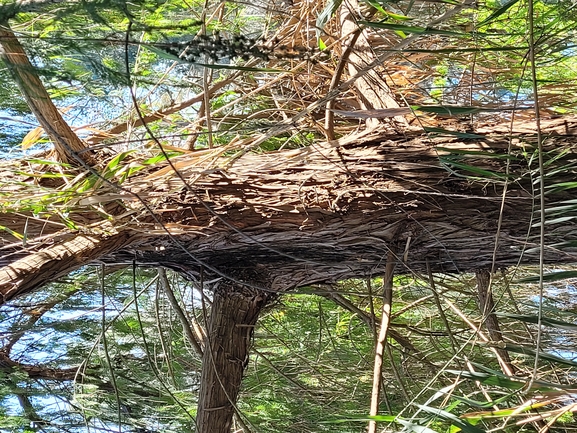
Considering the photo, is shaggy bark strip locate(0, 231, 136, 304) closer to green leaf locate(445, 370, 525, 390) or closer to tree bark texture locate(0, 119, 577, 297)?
tree bark texture locate(0, 119, 577, 297)

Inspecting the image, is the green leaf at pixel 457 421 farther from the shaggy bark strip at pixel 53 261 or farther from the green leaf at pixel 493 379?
the shaggy bark strip at pixel 53 261

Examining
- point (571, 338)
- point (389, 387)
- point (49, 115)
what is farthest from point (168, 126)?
A: point (571, 338)

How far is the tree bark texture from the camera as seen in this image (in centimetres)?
112

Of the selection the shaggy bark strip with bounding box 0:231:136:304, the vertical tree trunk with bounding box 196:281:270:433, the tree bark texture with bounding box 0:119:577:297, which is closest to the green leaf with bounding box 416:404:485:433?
the tree bark texture with bounding box 0:119:577:297

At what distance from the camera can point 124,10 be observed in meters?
0.47

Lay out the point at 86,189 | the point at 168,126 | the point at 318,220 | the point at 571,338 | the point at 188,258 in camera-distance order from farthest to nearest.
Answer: the point at 571,338 → the point at 168,126 → the point at 188,258 → the point at 318,220 → the point at 86,189

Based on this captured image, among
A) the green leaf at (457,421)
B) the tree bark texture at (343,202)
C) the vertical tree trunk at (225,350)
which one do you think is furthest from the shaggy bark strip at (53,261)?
the green leaf at (457,421)

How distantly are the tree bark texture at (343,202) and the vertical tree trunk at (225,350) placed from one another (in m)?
0.36

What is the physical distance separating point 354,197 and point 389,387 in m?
1.64

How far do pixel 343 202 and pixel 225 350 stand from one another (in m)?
0.66

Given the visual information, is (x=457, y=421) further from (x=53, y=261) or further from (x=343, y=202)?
(x=53, y=261)

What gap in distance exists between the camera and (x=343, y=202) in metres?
1.16

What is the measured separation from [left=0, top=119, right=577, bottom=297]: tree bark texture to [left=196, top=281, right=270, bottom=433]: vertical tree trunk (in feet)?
1.19

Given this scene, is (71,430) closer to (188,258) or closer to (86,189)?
(188,258)
